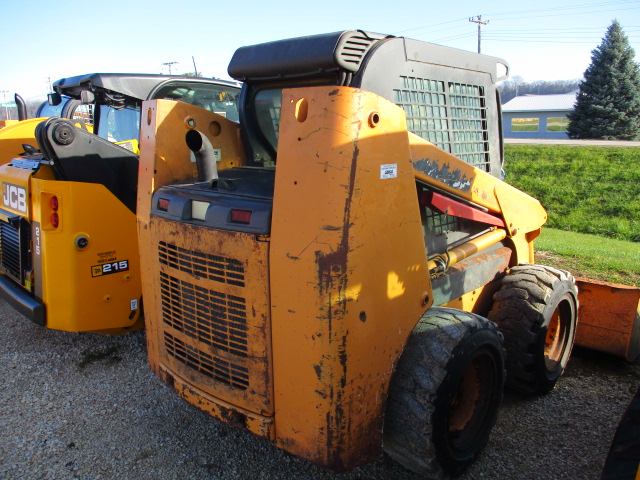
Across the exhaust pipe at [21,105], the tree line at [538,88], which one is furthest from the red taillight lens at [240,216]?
the tree line at [538,88]

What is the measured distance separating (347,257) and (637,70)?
32806 millimetres

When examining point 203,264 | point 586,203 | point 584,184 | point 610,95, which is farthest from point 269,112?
point 610,95

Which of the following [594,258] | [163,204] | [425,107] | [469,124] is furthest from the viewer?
[594,258]

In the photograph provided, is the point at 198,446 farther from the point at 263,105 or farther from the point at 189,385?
the point at 263,105

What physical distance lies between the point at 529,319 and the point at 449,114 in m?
1.40

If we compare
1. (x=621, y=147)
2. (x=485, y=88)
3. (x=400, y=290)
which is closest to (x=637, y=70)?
(x=621, y=147)

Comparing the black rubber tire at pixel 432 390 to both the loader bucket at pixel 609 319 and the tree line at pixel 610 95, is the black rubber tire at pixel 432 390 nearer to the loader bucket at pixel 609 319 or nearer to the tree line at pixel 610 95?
the loader bucket at pixel 609 319

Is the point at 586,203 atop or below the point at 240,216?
below

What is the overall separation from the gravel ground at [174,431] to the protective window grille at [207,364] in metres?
0.64

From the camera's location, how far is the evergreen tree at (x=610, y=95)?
28.0 meters

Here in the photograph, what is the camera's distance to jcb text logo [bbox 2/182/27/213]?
4180mm

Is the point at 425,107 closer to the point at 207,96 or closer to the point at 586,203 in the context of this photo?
the point at 207,96

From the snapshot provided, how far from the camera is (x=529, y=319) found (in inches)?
135

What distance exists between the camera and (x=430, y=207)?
3.01m
